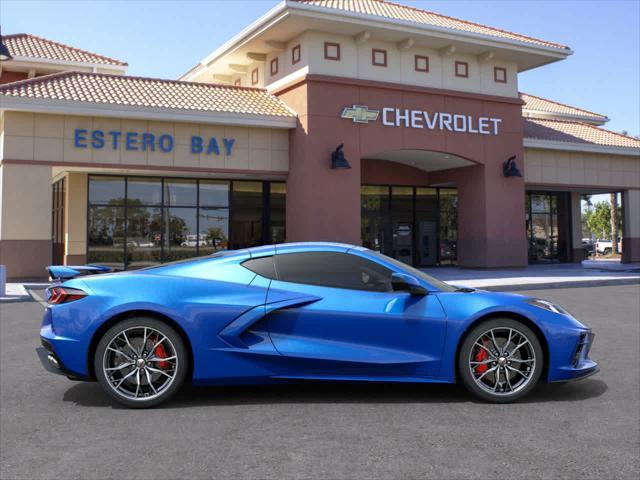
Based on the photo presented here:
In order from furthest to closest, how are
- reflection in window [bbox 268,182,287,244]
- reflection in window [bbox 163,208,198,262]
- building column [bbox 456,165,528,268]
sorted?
1. reflection in window [bbox 268,182,287,244]
2. building column [bbox 456,165,528,268]
3. reflection in window [bbox 163,208,198,262]

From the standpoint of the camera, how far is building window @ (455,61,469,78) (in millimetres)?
23781

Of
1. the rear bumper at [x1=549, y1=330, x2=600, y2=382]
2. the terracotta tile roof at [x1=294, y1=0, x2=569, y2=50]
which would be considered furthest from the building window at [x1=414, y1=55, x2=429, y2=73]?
the rear bumper at [x1=549, y1=330, x2=600, y2=382]

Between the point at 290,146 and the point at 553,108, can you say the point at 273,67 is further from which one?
the point at 553,108

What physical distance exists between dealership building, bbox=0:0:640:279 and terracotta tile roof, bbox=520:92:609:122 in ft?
23.6

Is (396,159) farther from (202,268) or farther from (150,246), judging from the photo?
(202,268)

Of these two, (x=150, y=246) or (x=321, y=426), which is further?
(x=150, y=246)

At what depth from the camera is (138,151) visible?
1994 cm

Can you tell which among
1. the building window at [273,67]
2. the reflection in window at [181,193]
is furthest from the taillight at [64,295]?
the building window at [273,67]

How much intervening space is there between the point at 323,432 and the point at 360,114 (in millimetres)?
18370

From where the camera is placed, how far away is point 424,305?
5051 millimetres

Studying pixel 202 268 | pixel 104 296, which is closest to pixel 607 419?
pixel 202 268

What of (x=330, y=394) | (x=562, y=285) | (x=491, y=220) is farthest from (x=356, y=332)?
(x=491, y=220)

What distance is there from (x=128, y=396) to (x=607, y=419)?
12.1 feet

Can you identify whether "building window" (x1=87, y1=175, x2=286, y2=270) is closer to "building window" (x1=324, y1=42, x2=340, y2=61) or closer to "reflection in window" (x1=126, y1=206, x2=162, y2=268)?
"reflection in window" (x1=126, y1=206, x2=162, y2=268)
